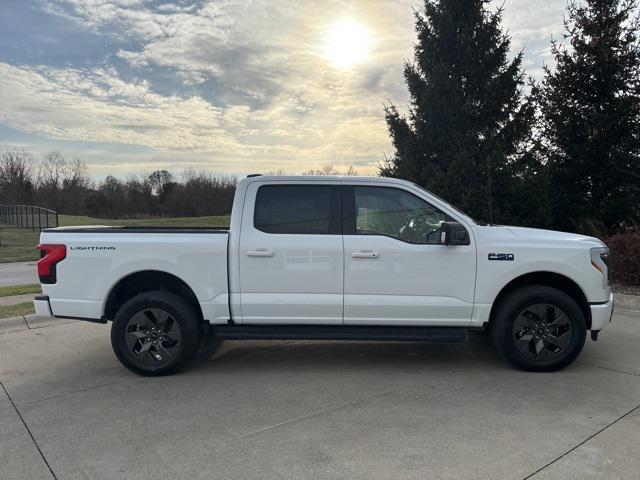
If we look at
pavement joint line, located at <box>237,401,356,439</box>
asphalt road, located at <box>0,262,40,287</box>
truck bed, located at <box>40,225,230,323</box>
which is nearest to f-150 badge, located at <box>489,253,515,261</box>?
pavement joint line, located at <box>237,401,356,439</box>

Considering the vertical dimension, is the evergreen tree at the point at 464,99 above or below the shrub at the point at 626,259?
above

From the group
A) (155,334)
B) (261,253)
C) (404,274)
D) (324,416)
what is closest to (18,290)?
(155,334)

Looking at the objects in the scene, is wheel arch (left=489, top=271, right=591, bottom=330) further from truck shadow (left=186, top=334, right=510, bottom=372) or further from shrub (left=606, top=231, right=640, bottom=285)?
shrub (left=606, top=231, right=640, bottom=285)

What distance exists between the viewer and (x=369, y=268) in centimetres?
456

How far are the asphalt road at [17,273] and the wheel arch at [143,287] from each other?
7722 mm

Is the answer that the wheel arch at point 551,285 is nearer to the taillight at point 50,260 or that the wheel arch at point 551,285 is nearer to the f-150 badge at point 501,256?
the f-150 badge at point 501,256

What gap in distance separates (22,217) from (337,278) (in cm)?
3811

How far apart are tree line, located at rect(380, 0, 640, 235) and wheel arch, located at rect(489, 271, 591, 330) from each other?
6817 millimetres

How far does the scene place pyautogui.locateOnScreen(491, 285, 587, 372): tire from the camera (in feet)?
15.0

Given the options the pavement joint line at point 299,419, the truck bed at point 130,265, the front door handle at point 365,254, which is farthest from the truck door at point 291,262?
the pavement joint line at point 299,419

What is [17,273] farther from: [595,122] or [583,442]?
[595,122]

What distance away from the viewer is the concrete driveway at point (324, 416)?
3.06 meters

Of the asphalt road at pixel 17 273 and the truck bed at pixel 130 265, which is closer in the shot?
the truck bed at pixel 130 265

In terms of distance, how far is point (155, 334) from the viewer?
15.3 feet
